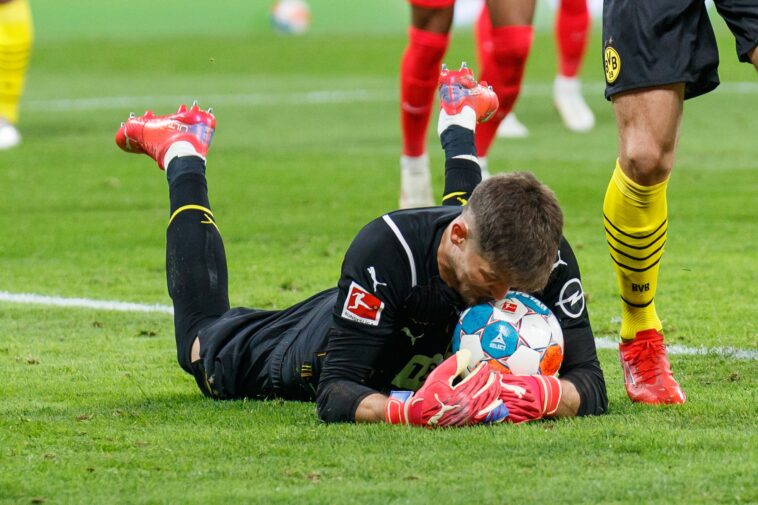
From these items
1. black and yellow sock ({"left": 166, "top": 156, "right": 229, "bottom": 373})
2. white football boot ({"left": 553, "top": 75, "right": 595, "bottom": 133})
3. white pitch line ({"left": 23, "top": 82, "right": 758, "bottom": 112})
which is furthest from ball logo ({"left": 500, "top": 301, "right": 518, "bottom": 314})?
white pitch line ({"left": 23, "top": 82, "right": 758, "bottom": 112})

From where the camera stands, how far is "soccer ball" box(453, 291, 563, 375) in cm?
449

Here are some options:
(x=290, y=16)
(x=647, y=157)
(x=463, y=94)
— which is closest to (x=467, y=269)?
(x=647, y=157)

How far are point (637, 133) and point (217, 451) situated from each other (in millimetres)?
1584

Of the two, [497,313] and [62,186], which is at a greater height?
[497,313]

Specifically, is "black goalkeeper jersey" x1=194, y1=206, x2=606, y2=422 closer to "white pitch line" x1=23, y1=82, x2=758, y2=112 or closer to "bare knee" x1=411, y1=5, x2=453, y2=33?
"bare knee" x1=411, y1=5, x2=453, y2=33

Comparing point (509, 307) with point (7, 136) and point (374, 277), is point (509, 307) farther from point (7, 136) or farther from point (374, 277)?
point (7, 136)

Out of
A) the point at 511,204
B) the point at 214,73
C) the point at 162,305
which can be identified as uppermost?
the point at 511,204

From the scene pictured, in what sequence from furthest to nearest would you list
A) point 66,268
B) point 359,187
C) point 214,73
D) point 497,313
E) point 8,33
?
point 214,73 < point 8,33 < point 359,187 < point 66,268 < point 497,313

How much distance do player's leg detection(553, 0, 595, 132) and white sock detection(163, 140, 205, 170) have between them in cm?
805

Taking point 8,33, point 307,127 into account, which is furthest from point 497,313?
point 307,127

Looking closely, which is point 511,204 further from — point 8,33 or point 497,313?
point 8,33

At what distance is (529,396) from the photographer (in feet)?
14.5

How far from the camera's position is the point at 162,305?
715 cm

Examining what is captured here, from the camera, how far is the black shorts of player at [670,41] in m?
4.81
